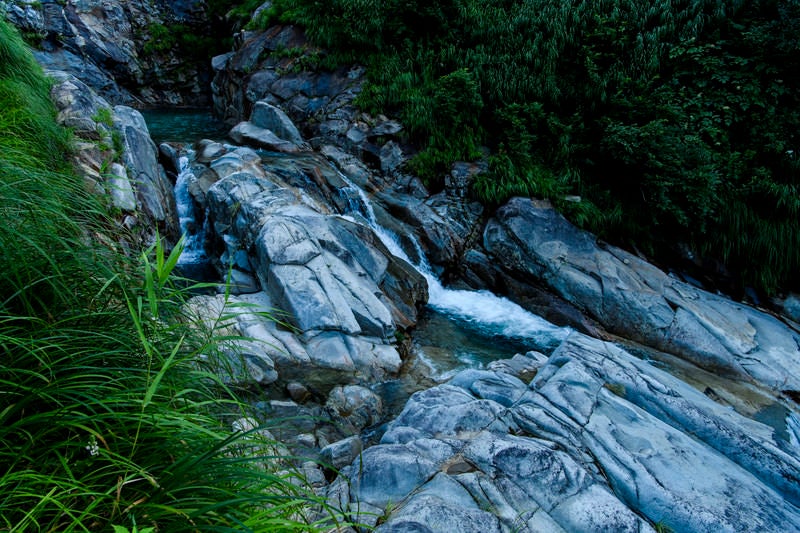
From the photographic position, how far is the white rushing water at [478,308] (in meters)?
8.38

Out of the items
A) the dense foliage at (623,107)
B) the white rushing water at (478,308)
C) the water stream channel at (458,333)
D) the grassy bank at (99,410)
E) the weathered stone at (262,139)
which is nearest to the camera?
the grassy bank at (99,410)

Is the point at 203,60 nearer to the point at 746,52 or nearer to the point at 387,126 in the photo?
the point at 387,126

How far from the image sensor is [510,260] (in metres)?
9.50

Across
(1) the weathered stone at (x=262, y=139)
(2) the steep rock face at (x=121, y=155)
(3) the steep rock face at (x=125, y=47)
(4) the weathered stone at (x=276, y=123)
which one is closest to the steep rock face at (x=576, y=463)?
(2) the steep rock face at (x=121, y=155)

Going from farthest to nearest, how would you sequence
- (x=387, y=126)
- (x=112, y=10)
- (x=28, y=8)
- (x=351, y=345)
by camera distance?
(x=112, y=10) → (x=28, y=8) → (x=387, y=126) → (x=351, y=345)

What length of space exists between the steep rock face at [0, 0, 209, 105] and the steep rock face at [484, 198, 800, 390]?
15797 millimetres

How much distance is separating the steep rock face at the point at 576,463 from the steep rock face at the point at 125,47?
55.8ft

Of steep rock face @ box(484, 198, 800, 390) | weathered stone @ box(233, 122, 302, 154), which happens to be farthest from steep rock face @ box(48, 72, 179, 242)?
steep rock face @ box(484, 198, 800, 390)

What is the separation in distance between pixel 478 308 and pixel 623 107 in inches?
240

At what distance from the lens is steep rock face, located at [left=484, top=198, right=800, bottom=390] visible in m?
7.47

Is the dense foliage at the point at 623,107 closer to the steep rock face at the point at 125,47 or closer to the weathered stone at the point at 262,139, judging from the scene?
the weathered stone at the point at 262,139

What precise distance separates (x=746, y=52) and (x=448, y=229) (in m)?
8.18

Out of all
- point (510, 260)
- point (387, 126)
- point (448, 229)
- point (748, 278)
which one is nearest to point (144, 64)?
point (387, 126)

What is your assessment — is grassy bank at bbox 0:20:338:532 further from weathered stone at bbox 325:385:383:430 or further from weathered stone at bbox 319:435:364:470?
weathered stone at bbox 325:385:383:430
